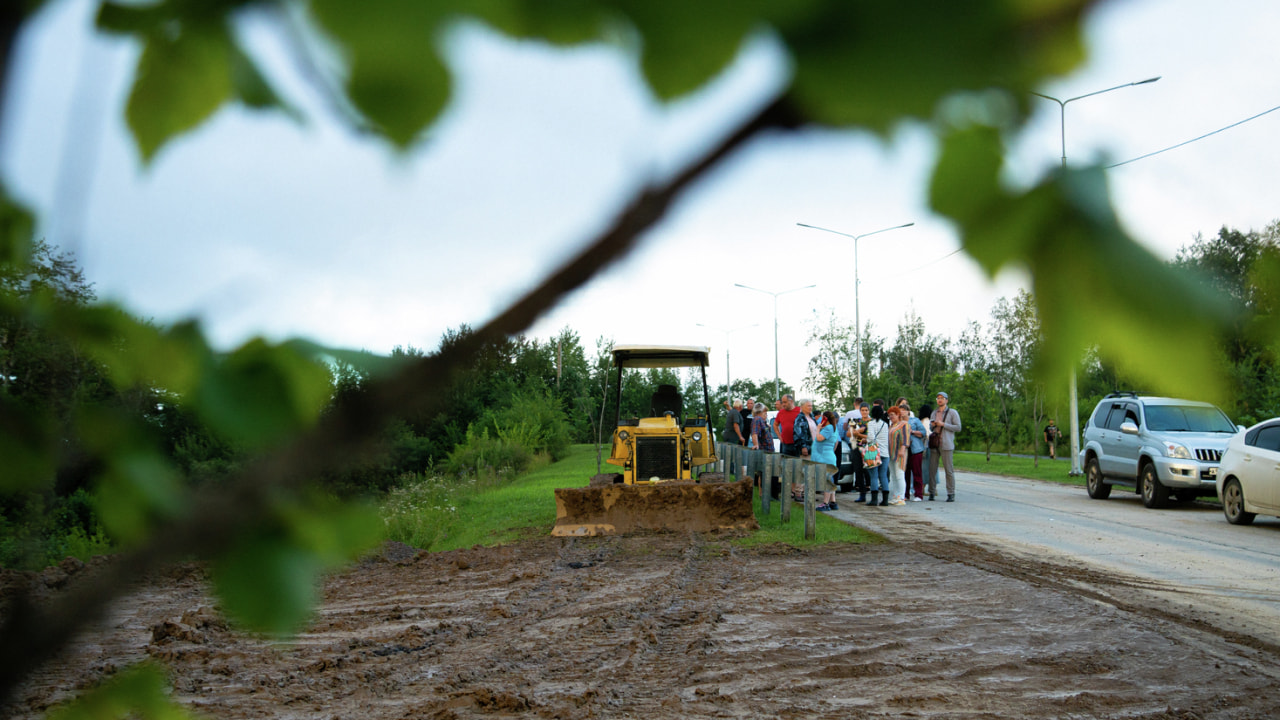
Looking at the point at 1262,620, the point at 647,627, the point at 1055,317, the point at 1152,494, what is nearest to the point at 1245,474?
the point at 1152,494

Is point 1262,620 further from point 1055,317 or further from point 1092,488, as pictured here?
point 1092,488

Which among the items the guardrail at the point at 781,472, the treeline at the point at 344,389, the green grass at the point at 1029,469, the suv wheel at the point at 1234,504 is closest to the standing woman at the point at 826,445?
the guardrail at the point at 781,472

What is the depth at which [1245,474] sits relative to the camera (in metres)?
10.7

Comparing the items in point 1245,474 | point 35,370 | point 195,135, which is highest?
point 195,135

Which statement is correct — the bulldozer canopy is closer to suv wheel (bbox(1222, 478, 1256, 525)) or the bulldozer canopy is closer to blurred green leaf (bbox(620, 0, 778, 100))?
suv wheel (bbox(1222, 478, 1256, 525))

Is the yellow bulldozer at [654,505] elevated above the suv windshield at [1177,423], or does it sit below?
below

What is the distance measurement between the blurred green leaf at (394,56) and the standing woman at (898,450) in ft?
44.0

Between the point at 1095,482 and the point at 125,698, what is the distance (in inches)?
653

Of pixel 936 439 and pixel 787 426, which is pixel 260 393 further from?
pixel 936 439

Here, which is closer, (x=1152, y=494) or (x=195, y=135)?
(x=195, y=135)

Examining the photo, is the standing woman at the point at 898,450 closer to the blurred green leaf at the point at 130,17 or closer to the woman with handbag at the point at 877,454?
the woman with handbag at the point at 877,454

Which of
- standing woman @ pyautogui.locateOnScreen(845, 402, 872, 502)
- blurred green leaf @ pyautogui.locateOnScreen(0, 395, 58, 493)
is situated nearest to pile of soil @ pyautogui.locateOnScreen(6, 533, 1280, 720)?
blurred green leaf @ pyautogui.locateOnScreen(0, 395, 58, 493)

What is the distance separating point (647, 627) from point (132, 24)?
5.78 meters

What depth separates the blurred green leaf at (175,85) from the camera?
50 centimetres
